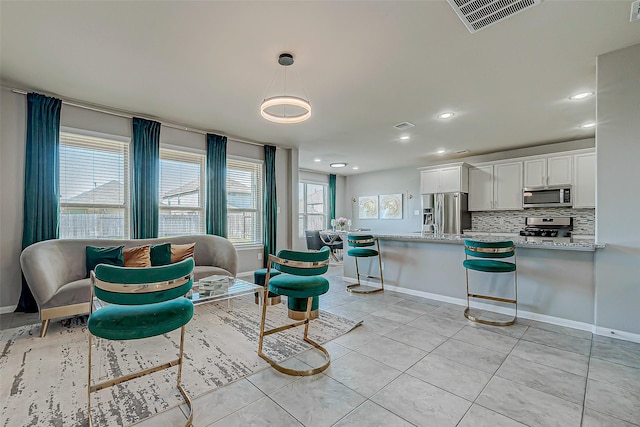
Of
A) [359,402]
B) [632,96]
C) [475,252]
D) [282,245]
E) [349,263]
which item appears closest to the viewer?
[359,402]

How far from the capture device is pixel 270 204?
5949mm

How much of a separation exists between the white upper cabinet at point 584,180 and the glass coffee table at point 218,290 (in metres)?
6.05


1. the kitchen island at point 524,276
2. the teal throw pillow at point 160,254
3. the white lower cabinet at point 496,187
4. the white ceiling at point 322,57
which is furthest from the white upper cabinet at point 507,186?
the teal throw pillow at point 160,254

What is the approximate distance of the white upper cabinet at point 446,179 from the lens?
6527 millimetres

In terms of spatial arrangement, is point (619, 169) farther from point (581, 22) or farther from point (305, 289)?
point (305, 289)

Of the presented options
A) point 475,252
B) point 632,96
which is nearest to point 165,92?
point 475,252

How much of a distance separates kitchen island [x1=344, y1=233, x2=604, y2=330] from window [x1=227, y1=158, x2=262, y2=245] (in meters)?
2.83

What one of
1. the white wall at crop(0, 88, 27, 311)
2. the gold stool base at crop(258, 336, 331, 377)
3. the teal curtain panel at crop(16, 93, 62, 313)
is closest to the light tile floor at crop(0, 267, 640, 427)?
the gold stool base at crop(258, 336, 331, 377)

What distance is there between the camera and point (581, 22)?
229cm

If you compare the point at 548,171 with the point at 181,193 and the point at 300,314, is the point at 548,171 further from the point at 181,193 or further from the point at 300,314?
the point at 181,193

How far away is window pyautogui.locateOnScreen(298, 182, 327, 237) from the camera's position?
894cm

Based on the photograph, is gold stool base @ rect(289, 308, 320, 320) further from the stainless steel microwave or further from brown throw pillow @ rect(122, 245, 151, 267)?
the stainless steel microwave

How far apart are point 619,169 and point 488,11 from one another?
6.49 ft

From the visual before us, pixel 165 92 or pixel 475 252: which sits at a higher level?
pixel 165 92
